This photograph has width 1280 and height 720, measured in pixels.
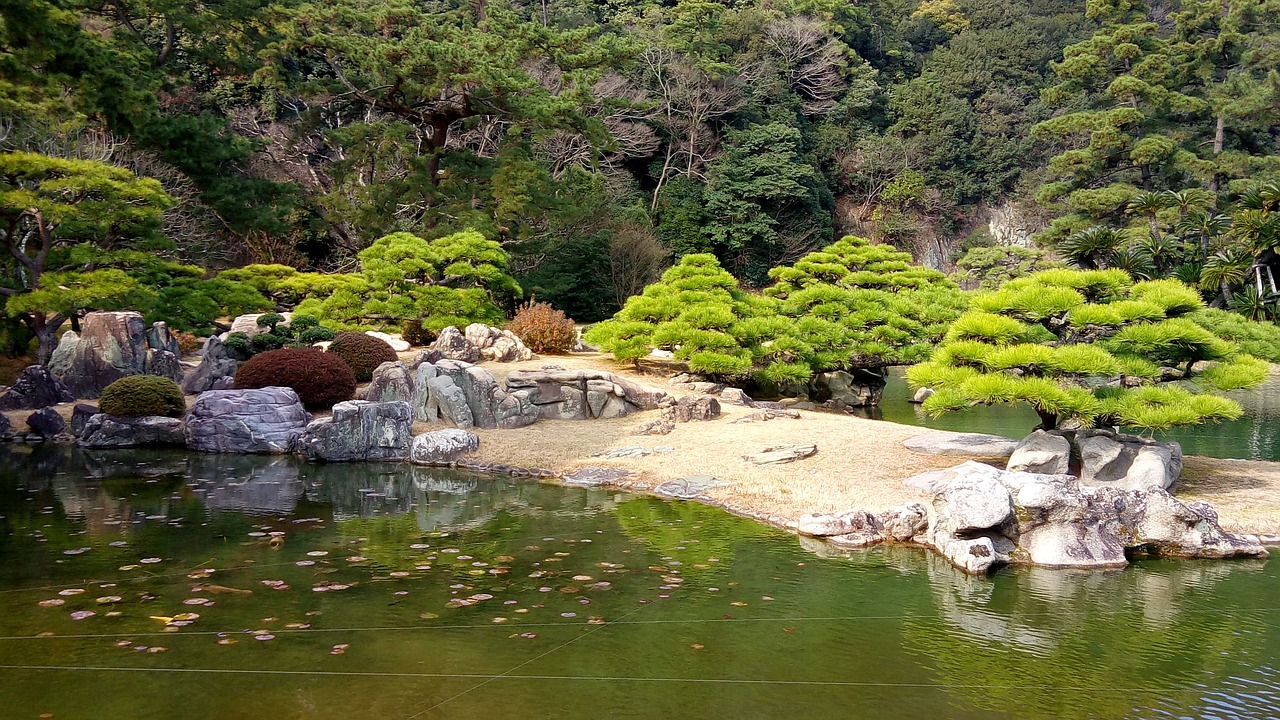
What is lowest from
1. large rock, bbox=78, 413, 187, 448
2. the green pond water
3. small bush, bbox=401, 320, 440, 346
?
the green pond water

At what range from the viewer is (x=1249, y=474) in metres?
8.61

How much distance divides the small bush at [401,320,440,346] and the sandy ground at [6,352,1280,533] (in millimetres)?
5944

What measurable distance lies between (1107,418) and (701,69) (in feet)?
75.0

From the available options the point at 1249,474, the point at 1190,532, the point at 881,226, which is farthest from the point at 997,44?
the point at 1190,532

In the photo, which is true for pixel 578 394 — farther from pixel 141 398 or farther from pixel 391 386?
pixel 141 398

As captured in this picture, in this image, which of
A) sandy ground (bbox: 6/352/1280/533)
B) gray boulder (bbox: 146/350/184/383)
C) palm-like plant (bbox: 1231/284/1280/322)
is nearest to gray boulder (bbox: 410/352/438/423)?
sandy ground (bbox: 6/352/1280/533)

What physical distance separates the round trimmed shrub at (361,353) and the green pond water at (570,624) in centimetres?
570

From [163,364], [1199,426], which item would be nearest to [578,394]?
[163,364]

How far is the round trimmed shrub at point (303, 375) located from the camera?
1186 cm

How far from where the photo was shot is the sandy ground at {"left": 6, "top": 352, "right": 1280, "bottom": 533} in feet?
25.3

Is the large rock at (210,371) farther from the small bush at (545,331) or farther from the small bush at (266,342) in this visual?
the small bush at (545,331)

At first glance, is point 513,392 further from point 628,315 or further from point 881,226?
point 881,226

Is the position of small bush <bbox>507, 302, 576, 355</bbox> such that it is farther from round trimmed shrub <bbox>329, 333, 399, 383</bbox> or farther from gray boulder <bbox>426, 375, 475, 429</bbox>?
gray boulder <bbox>426, 375, 475, 429</bbox>

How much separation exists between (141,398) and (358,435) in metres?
3.15
